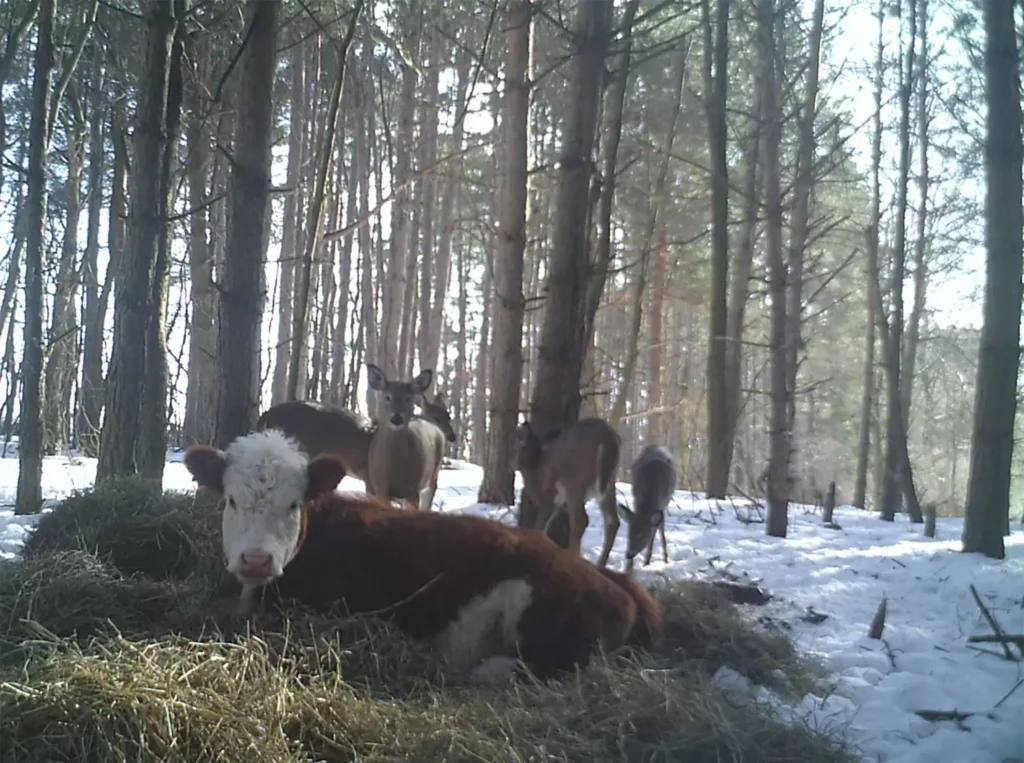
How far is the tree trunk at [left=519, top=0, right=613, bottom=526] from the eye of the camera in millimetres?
7602

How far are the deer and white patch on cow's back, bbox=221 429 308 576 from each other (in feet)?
16.0

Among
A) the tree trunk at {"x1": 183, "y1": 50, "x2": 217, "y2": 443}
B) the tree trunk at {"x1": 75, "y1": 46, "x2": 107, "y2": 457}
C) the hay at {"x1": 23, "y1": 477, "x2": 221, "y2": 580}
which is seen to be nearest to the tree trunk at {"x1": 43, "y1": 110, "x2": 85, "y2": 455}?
the tree trunk at {"x1": 75, "y1": 46, "x2": 107, "y2": 457}

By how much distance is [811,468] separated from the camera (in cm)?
3073

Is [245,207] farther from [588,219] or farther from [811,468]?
[811,468]

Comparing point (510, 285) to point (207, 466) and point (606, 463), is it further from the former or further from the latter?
point (207, 466)

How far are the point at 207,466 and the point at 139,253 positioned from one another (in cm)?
335

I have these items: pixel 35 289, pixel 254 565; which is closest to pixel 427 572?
pixel 254 565

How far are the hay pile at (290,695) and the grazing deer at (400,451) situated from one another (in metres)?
4.43

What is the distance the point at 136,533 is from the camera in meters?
5.18

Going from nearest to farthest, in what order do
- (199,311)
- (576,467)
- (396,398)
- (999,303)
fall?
(576,467) → (999,303) → (396,398) → (199,311)

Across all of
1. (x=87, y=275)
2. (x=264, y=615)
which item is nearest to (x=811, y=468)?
(x=87, y=275)

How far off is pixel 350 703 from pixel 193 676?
61 centimetres

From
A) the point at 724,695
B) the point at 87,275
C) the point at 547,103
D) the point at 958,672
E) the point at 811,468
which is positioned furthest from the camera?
the point at 811,468

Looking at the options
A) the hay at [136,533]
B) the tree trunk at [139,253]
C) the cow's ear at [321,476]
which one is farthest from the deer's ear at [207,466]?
the tree trunk at [139,253]
